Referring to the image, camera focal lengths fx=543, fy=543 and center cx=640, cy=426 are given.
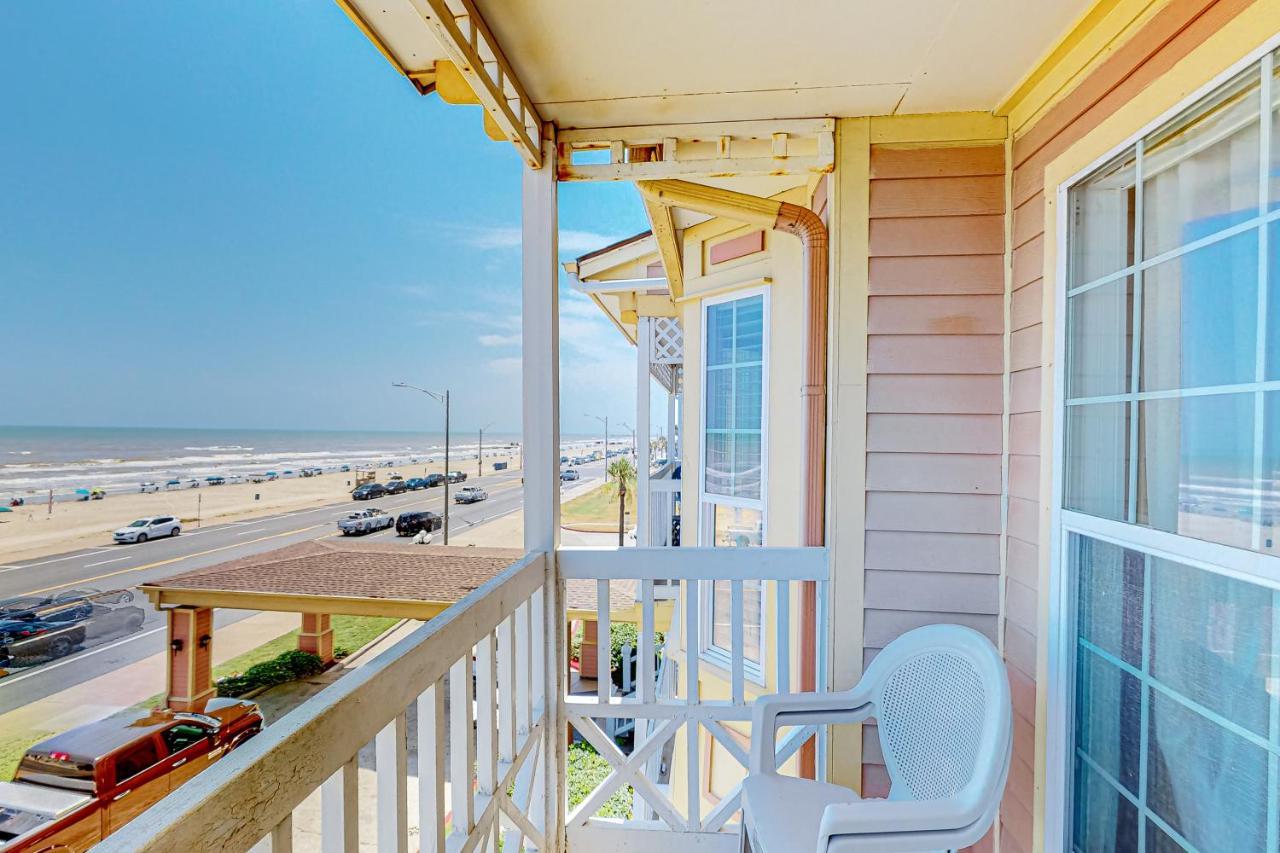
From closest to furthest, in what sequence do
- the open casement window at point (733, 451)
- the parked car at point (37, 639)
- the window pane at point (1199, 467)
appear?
the parked car at point (37, 639) < the window pane at point (1199, 467) < the open casement window at point (733, 451)

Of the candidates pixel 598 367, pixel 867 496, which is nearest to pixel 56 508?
pixel 867 496

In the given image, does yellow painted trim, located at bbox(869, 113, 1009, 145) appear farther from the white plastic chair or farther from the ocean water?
the ocean water

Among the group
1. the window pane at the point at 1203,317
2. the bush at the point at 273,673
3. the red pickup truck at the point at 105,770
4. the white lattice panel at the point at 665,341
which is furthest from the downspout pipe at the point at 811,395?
the white lattice panel at the point at 665,341

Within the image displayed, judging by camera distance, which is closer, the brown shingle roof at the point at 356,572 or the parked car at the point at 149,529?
the parked car at the point at 149,529

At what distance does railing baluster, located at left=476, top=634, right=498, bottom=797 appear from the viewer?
1473 millimetres

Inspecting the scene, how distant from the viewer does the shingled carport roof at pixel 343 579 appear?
1108 mm

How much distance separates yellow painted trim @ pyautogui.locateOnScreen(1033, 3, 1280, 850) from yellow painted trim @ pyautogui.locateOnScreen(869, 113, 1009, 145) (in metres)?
0.36

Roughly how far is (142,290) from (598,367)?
2744mm

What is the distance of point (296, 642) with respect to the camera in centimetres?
120

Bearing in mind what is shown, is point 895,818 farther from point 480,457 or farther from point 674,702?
point 480,457

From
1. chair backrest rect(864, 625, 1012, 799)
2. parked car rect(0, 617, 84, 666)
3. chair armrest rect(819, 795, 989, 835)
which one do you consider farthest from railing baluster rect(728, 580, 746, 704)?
parked car rect(0, 617, 84, 666)

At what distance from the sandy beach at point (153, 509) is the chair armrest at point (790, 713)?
1266 mm

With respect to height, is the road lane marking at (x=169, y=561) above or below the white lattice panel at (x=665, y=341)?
below

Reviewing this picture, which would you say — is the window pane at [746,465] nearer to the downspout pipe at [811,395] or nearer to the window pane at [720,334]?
the window pane at [720,334]
